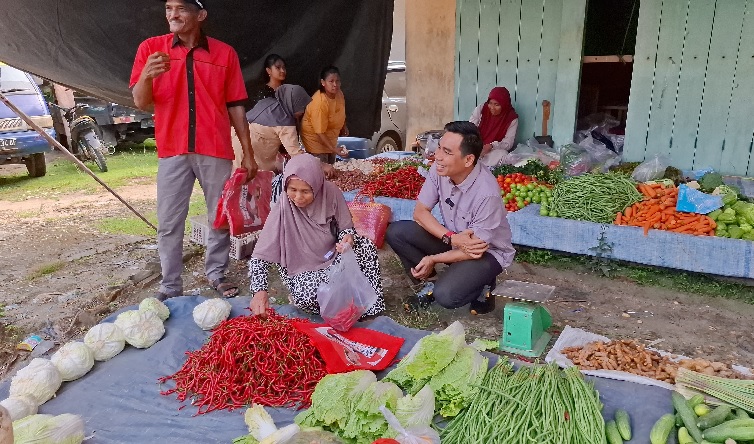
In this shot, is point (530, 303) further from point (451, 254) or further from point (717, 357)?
point (717, 357)

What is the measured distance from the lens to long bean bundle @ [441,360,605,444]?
208cm

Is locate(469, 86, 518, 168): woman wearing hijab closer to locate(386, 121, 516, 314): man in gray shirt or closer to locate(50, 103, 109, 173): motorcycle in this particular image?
locate(386, 121, 516, 314): man in gray shirt

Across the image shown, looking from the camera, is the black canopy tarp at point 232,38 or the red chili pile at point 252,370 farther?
the black canopy tarp at point 232,38

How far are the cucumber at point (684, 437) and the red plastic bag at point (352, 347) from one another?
1.37 meters

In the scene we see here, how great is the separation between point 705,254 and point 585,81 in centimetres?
462

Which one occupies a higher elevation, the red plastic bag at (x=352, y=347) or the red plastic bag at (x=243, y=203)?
the red plastic bag at (x=243, y=203)

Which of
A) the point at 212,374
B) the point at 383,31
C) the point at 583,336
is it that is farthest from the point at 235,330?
the point at 383,31

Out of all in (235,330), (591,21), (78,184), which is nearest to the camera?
(235,330)

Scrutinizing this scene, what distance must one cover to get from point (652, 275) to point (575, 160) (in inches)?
58.7

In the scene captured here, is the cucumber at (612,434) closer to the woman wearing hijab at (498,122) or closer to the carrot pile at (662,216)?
the carrot pile at (662,216)

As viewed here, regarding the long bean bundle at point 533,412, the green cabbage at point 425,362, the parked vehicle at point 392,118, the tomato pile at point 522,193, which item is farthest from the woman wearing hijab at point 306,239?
the parked vehicle at point 392,118

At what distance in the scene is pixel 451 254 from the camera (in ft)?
11.8

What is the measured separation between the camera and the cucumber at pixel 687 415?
2.09 meters

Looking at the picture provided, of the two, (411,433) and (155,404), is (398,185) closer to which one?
(155,404)
